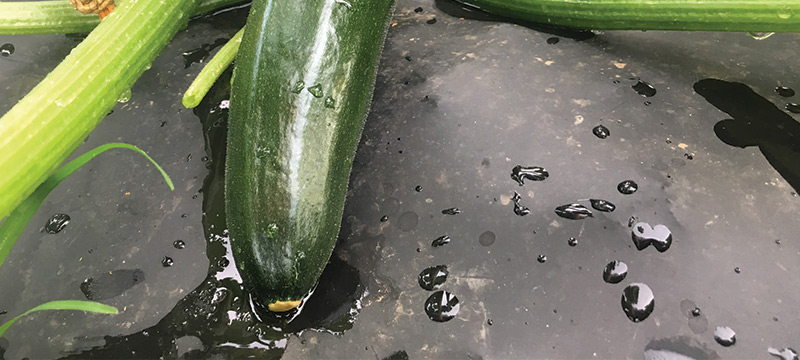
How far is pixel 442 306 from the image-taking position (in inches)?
51.1

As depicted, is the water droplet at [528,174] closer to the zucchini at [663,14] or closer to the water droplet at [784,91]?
the zucchini at [663,14]

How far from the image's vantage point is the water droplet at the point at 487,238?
1.39m

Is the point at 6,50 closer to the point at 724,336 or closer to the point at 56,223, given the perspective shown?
the point at 56,223

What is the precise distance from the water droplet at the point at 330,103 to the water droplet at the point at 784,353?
1075 mm

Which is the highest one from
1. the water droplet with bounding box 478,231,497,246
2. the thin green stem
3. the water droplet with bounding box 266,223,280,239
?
the thin green stem

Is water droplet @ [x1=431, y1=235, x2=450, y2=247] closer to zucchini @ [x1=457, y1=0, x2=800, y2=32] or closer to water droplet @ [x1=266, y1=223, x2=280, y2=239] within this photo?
water droplet @ [x1=266, y1=223, x2=280, y2=239]

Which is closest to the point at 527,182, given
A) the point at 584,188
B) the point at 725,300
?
the point at 584,188

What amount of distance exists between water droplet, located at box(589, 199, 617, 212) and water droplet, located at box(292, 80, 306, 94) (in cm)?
77


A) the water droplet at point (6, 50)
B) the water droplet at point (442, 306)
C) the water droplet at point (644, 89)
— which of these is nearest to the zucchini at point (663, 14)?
the water droplet at point (644, 89)

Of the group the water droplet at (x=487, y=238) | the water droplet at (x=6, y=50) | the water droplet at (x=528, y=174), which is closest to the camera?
the water droplet at (x=487, y=238)

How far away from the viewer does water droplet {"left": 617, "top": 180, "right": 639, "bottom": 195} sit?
1.44 meters

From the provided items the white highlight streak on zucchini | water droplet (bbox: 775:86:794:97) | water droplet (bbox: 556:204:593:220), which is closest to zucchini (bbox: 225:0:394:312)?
the white highlight streak on zucchini

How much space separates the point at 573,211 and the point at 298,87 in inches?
29.0

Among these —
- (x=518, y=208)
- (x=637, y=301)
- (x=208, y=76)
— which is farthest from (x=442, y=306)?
(x=208, y=76)
